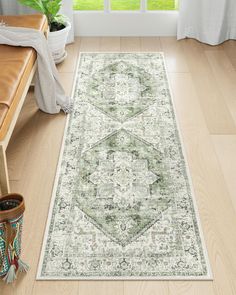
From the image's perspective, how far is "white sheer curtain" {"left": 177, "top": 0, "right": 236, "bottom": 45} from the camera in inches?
155

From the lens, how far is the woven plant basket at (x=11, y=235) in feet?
6.20

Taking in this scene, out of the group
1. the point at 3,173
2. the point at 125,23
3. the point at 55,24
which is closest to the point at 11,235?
the point at 3,173

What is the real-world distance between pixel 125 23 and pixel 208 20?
0.66 metres

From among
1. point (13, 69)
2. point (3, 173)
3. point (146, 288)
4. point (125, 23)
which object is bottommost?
point (125, 23)

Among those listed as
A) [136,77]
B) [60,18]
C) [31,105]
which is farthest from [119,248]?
[60,18]

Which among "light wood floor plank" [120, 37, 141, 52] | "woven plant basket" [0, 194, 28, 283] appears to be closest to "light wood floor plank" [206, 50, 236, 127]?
"light wood floor plank" [120, 37, 141, 52]

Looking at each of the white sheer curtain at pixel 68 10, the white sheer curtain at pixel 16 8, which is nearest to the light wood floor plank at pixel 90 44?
the white sheer curtain at pixel 68 10

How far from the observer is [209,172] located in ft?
8.60

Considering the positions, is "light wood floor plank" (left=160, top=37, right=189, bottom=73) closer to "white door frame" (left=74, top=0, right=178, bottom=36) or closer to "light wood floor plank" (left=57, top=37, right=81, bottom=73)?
"white door frame" (left=74, top=0, right=178, bottom=36)

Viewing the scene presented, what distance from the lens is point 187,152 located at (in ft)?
9.12

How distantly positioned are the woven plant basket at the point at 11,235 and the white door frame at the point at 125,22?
2464mm

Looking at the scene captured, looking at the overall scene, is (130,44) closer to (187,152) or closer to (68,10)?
(68,10)

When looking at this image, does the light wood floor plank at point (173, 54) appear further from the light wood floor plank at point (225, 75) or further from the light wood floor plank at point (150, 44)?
the light wood floor plank at point (225, 75)

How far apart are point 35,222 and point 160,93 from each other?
140 centimetres
